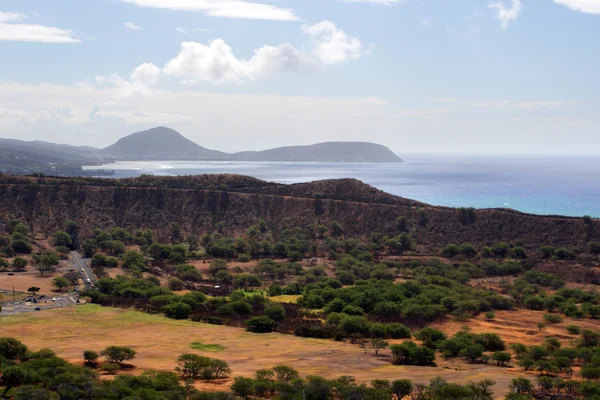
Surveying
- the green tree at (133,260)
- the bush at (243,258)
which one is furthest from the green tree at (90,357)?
the bush at (243,258)

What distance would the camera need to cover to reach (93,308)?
66.6 metres

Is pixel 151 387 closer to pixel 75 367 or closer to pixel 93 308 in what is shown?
pixel 75 367

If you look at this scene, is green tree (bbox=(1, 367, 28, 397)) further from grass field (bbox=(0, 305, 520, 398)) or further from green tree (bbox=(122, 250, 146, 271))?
green tree (bbox=(122, 250, 146, 271))

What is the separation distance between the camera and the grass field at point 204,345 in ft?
151

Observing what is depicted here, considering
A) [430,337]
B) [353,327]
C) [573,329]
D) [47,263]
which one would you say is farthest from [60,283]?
[573,329]

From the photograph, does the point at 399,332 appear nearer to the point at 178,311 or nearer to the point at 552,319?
the point at 552,319

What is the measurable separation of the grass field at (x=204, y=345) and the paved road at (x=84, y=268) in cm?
1545

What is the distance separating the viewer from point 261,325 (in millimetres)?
60031

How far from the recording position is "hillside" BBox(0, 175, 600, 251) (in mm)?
107806

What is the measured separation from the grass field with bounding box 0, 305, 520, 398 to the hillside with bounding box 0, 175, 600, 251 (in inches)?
2135

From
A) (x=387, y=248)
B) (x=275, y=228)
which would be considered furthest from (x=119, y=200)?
(x=387, y=248)

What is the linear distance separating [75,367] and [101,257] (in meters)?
51.0

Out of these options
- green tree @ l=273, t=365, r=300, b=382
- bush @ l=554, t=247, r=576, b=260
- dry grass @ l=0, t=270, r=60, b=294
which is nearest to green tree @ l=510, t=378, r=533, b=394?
green tree @ l=273, t=365, r=300, b=382

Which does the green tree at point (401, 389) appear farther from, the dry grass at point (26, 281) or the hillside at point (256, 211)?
the hillside at point (256, 211)
